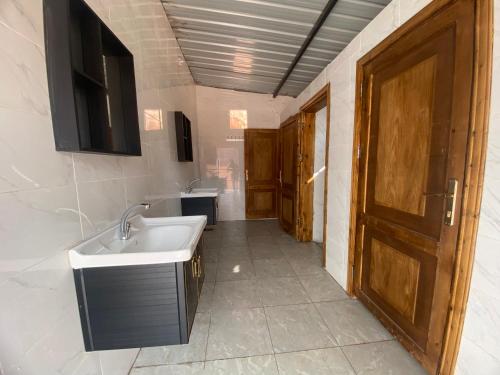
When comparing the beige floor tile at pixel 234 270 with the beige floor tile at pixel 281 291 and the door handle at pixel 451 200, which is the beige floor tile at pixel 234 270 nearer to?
the beige floor tile at pixel 281 291

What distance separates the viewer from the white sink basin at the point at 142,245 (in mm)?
925

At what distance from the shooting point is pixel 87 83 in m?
1.00

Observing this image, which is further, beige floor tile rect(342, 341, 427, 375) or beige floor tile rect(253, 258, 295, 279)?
beige floor tile rect(253, 258, 295, 279)

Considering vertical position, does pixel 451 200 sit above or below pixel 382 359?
above

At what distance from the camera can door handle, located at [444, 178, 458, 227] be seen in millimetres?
1039

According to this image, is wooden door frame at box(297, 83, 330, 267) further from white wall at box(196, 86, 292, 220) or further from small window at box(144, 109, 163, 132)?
small window at box(144, 109, 163, 132)

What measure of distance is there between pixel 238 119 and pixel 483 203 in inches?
154

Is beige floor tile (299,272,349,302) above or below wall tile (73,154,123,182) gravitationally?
below

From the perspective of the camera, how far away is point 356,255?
1.87m

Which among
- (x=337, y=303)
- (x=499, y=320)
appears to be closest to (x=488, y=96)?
(x=499, y=320)

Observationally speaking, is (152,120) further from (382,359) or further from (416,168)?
(382,359)

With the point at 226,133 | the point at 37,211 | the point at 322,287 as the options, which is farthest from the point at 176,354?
the point at 226,133

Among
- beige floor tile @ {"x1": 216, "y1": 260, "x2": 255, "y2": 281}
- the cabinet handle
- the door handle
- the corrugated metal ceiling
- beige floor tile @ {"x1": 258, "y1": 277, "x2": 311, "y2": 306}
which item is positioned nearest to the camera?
the door handle

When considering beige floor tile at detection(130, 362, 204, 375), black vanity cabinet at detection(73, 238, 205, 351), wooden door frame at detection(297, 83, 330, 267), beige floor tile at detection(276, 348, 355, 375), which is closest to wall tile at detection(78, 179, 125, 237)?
black vanity cabinet at detection(73, 238, 205, 351)
